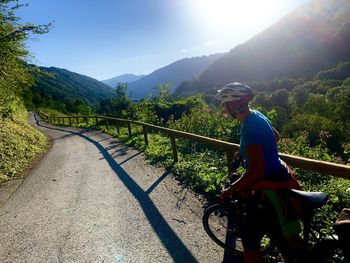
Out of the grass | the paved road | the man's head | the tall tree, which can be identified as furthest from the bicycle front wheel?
the tall tree

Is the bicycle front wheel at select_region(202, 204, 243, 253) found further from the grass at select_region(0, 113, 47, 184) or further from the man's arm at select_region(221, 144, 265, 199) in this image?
the grass at select_region(0, 113, 47, 184)

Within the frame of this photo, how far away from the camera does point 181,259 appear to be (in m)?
4.50

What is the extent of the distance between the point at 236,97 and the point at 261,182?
0.90 m

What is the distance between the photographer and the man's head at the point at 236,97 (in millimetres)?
3408

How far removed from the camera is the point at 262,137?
3133mm

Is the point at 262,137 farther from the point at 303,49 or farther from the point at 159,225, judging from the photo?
the point at 303,49

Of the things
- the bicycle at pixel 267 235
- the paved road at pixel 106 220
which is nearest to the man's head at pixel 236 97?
the bicycle at pixel 267 235

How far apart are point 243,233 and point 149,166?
7.02 m

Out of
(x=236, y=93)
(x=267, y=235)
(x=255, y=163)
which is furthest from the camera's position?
(x=267, y=235)

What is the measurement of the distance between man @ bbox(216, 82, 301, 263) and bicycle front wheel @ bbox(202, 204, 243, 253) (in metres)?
1.05

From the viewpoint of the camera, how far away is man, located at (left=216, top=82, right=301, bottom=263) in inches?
123

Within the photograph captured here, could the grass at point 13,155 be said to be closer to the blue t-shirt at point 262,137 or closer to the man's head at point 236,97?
the man's head at point 236,97

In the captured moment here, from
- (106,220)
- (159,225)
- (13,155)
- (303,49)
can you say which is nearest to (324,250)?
(159,225)

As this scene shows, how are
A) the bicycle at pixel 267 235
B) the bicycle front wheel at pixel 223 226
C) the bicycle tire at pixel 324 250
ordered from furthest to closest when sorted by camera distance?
the bicycle front wheel at pixel 223 226 → the bicycle at pixel 267 235 → the bicycle tire at pixel 324 250
